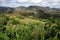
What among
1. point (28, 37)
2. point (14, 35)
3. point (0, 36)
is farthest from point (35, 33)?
point (0, 36)

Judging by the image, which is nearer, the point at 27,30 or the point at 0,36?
the point at 0,36

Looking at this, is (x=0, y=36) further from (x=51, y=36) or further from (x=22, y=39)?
(x=51, y=36)

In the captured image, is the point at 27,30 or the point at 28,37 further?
the point at 27,30

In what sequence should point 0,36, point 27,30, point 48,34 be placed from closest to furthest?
point 0,36
point 48,34
point 27,30

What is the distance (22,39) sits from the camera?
32188mm

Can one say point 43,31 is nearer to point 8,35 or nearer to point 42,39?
point 42,39

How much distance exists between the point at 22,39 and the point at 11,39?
5.91 feet

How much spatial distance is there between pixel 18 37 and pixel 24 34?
186 centimetres

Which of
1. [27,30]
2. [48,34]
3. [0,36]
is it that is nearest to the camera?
[0,36]

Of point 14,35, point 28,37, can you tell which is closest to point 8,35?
point 14,35

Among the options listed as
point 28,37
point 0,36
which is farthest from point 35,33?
point 0,36

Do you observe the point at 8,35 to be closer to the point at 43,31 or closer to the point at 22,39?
the point at 22,39

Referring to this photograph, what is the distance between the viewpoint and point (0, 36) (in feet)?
102

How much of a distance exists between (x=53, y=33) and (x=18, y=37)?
6.11 metres
